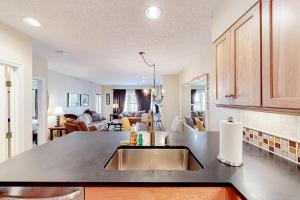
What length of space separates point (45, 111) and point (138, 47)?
9.00 feet

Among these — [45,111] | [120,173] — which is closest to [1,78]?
[45,111]

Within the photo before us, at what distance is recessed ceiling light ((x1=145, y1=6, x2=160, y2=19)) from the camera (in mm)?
1856

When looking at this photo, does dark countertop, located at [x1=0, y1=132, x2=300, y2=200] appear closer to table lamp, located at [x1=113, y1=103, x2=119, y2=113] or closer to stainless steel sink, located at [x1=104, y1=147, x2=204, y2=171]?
stainless steel sink, located at [x1=104, y1=147, x2=204, y2=171]

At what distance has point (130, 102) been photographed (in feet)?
37.8

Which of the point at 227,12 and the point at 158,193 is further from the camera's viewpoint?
the point at 227,12

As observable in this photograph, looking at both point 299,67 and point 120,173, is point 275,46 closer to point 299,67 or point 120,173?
point 299,67

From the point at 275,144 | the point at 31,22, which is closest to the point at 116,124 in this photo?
the point at 31,22

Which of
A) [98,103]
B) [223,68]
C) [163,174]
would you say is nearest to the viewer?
[163,174]

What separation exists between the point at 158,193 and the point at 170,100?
5.72 metres

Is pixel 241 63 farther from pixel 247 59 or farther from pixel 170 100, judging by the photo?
pixel 170 100

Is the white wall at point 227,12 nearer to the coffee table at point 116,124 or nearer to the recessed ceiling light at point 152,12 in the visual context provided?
the recessed ceiling light at point 152,12

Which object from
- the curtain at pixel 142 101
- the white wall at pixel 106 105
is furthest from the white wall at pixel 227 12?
the white wall at pixel 106 105

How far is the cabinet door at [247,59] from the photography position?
1.03 meters

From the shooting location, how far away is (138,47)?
3.13 m
